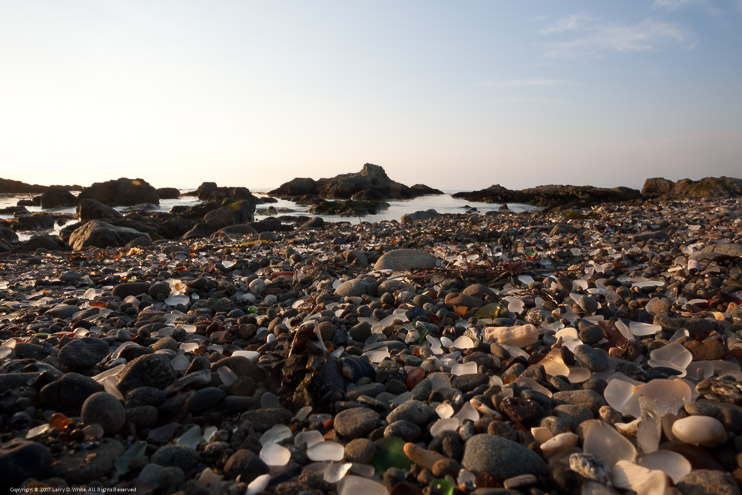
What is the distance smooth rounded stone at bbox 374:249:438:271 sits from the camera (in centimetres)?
519

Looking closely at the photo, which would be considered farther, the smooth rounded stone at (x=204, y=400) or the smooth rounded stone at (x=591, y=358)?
the smooth rounded stone at (x=591, y=358)

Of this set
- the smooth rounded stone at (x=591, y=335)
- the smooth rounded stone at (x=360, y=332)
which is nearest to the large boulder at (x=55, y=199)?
the smooth rounded stone at (x=360, y=332)

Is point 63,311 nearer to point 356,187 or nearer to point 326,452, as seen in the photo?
point 326,452

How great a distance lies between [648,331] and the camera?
2568 millimetres

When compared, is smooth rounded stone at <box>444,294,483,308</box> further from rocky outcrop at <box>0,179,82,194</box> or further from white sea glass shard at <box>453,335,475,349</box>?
rocky outcrop at <box>0,179,82,194</box>

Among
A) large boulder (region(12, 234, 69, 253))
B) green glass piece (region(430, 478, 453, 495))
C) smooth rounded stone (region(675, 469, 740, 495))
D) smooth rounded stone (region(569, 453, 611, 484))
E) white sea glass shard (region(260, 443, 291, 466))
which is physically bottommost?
large boulder (region(12, 234, 69, 253))

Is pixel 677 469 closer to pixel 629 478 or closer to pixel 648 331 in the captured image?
pixel 629 478

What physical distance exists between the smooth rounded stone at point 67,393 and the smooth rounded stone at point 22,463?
42 cm

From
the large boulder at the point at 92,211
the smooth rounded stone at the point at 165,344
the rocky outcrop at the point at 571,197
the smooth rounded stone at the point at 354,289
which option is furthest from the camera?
the rocky outcrop at the point at 571,197

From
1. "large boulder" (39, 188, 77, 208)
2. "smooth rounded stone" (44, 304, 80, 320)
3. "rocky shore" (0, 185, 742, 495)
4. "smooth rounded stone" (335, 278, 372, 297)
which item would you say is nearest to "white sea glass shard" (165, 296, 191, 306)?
"rocky shore" (0, 185, 742, 495)

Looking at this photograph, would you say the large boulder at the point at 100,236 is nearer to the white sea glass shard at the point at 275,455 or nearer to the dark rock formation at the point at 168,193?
the white sea glass shard at the point at 275,455

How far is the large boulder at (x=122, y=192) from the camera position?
34781 mm

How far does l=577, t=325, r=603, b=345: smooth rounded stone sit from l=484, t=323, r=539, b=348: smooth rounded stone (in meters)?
0.26

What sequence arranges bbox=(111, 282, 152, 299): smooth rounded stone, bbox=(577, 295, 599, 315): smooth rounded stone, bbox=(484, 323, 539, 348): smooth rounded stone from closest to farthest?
bbox=(484, 323, 539, 348): smooth rounded stone
bbox=(577, 295, 599, 315): smooth rounded stone
bbox=(111, 282, 152, 299): smooth rounded stone
